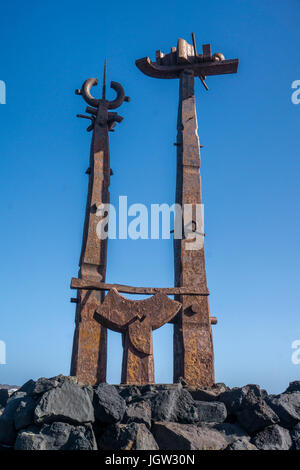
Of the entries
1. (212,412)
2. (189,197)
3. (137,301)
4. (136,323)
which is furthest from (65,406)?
(189,197)

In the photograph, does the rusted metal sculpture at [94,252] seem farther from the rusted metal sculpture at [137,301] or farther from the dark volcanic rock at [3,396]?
the dark volcanic rock at [3,396]

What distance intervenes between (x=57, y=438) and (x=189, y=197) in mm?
5701

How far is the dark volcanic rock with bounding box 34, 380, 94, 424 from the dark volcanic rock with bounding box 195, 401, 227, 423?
1.57 metres

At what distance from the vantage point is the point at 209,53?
1112 cm

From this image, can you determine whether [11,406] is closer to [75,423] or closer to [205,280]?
[75,423]

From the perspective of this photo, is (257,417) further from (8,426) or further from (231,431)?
(8,426)

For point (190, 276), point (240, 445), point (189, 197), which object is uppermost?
point (189, 197)

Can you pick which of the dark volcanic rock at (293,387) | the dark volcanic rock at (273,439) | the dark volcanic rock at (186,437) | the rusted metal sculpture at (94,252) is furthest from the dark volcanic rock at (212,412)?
the rusted metal sculpture at (94,252)

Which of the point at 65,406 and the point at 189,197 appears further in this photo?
the point at 189,197

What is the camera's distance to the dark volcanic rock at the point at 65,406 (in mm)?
5703

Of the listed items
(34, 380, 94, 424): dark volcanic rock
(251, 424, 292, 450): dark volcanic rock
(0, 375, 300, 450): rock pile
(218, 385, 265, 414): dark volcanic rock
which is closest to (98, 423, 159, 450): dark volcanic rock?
(0, 375, 300, 450): rock pile

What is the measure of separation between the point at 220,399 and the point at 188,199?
13.7 ft

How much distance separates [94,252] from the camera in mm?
9398
